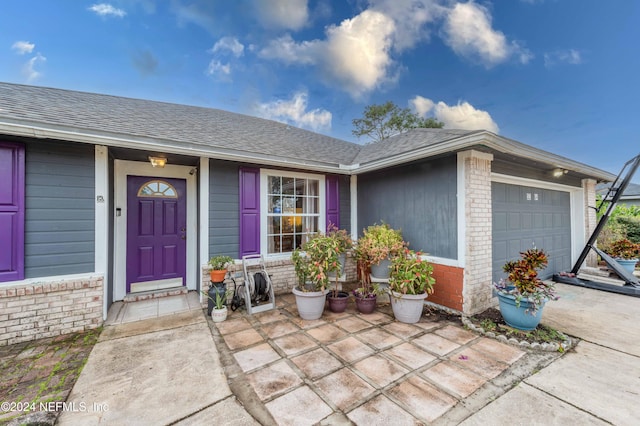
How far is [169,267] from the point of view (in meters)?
4.81

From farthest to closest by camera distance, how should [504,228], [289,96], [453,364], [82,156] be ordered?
[289,96] < [504,228] < [82,156] < [453,364]

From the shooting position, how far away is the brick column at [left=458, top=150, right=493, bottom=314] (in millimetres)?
3658

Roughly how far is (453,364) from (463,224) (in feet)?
6.58

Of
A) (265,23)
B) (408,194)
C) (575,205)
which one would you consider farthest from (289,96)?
(575,205)

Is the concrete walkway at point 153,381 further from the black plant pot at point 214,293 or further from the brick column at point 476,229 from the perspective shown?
the brick column at point 476,229

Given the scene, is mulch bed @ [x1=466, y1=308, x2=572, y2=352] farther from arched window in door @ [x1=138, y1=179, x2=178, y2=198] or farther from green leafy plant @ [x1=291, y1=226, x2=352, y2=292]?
arched window in door @ [x1=138, y1=179, x2=178, y2=198]

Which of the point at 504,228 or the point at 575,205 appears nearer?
the point at 504,228

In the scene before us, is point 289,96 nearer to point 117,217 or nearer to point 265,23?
point 265,23

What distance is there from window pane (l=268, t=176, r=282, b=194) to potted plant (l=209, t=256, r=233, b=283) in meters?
1.59

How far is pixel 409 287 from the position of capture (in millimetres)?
3494

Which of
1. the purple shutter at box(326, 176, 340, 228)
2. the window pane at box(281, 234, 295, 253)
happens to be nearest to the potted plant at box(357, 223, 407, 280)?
the purple shutter at box(326, 176, 340, 228)

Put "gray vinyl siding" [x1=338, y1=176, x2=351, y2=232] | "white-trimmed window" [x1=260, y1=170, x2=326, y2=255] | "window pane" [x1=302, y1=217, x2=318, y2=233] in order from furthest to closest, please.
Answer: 1. "gray vinyl siding" [x1=338, y1=176, x2=351, y2=232]
2. "window pane" [x1=302, y1=217, x2=318, y2=233]
3. "white-trimmed window" [x1=260, y1=170, x2=326, y2=255]

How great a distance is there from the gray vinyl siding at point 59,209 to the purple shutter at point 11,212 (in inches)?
2.4

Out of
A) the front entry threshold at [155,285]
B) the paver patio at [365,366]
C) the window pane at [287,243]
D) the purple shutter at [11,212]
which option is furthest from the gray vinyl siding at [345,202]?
the purple shutter at [11,212]
